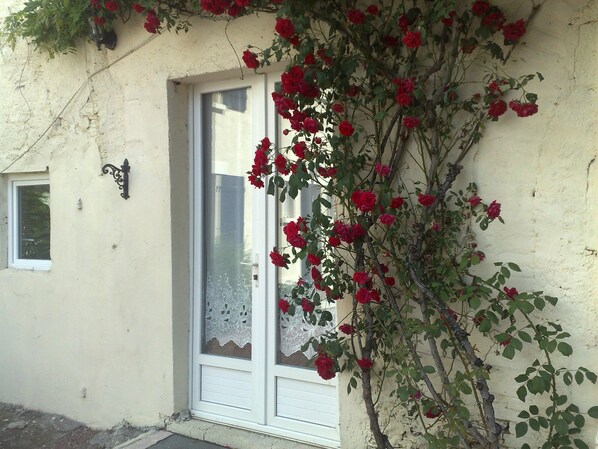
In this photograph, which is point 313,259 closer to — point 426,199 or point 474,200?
point 426,199

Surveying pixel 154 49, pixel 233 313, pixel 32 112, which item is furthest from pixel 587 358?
pixel 32 112

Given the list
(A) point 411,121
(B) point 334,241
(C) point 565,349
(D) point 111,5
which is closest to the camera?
(C) point 565,349

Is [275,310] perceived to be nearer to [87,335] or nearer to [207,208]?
[207,208]

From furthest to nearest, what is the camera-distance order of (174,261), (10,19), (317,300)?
(10,19) < (174,261) < (317,300)

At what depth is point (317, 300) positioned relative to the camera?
281cm

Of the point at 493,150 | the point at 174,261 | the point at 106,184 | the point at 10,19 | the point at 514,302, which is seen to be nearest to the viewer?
the point at 514,302

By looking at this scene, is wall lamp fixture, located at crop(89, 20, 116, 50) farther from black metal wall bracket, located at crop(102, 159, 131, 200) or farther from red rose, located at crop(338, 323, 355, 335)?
red rose, located at crop(338, 323, 355, 335)

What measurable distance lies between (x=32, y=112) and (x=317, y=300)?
3032 mm

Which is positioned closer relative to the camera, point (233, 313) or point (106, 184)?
point (233, 313)

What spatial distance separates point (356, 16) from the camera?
103 inches

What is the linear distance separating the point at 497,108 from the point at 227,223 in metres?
1.86

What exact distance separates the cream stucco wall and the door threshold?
16 centimetres

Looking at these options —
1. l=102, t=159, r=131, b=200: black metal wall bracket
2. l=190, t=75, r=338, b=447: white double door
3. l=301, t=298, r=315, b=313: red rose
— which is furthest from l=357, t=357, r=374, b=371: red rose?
l=102, t=159, r=131, b=200: black metal wall bracket

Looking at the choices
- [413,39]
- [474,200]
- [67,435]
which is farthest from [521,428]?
[67,435]
